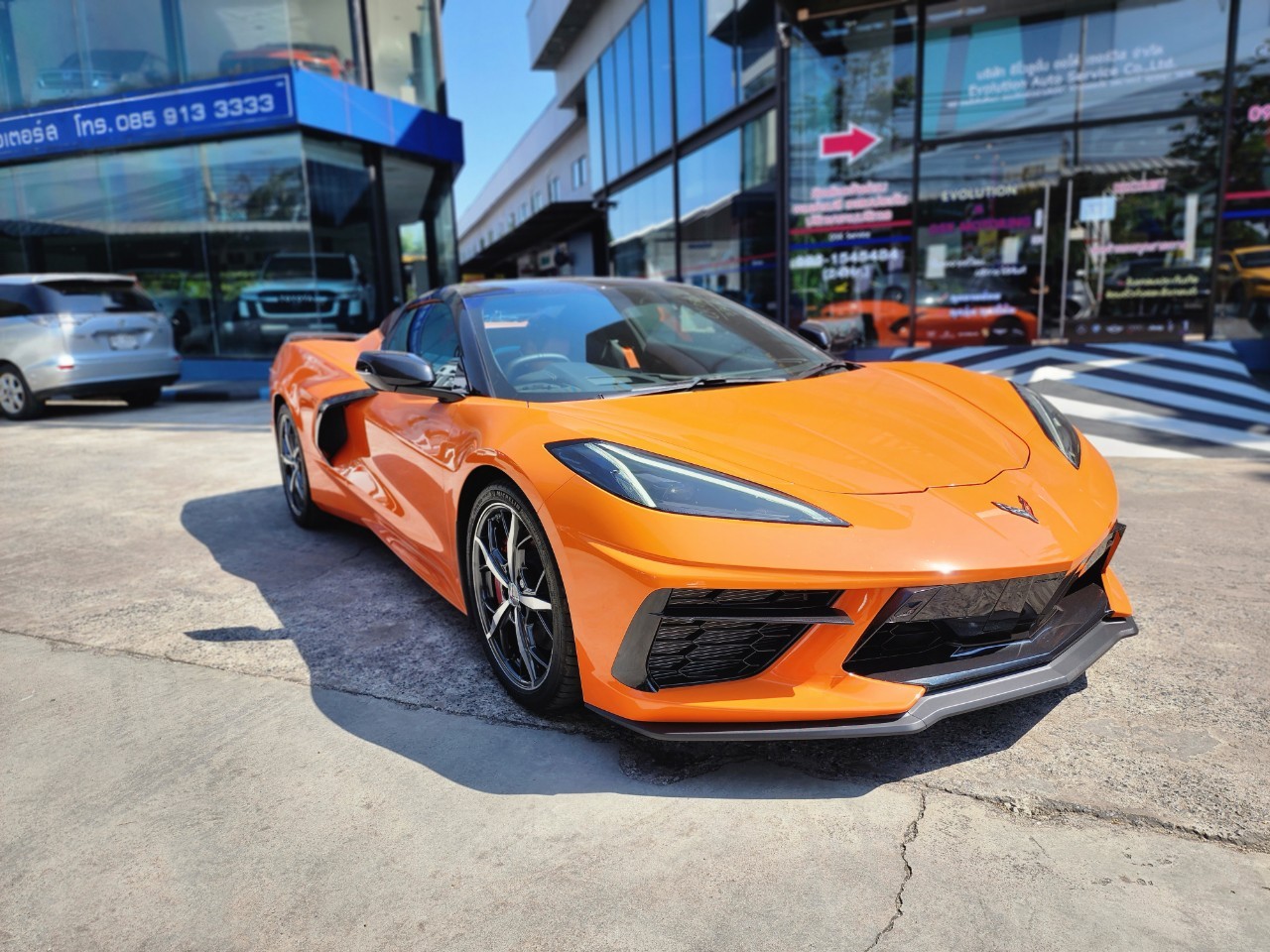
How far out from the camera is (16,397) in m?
10.2

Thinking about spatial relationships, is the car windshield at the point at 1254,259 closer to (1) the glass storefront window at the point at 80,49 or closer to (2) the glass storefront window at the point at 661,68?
(2) the glass storefront window at the point at 661,68

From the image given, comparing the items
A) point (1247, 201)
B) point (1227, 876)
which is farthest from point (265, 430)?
point (1247, 201)

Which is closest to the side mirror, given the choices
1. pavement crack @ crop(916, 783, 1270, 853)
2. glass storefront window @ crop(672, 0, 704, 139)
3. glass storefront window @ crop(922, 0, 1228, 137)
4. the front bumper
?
the front bumper

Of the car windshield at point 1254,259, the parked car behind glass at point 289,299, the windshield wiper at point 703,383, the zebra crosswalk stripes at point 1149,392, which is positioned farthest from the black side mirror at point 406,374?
the parked car behind glass at point 289,299

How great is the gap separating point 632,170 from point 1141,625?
1731cm

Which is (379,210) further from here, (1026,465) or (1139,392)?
(1026,465)

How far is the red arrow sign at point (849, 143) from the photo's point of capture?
11.3 m

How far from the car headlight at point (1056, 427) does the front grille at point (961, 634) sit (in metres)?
0.67

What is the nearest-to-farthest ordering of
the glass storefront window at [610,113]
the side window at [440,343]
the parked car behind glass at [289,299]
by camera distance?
the side window at [440,343], the parked car behind glass at [289,299], the glass storefront window at [610,113]

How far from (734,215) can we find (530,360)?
37.9ft

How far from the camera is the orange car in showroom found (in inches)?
77.6

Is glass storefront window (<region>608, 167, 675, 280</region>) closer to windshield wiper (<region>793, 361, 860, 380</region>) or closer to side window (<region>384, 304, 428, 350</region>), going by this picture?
side window (<region>384, 304, 428, 350</region>)

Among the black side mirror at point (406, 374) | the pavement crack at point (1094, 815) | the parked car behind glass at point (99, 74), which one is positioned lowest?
the pavement crack at point (1094, 815)

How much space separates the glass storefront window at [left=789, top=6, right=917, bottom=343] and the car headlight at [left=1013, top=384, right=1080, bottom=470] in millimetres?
8244
